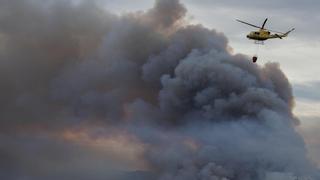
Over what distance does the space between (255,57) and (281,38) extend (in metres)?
19.5

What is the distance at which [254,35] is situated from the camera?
10919cm

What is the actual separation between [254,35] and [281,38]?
20.3 ft

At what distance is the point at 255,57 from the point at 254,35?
61.9 feet

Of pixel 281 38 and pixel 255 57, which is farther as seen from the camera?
pixel 281 38

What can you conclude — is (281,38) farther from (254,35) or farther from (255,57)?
(255,57)

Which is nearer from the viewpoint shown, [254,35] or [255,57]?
[255,57]

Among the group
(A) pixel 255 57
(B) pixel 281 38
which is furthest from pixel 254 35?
(A) pixel 255 57

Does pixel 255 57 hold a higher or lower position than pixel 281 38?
lower

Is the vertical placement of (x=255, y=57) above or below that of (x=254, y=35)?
below

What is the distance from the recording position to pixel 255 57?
91.8m
